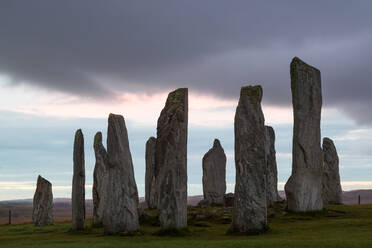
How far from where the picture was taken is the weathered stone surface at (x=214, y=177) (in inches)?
1470

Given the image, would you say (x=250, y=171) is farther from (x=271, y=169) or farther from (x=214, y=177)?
(x=214, y=177)

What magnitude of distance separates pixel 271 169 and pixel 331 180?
13.6 feet

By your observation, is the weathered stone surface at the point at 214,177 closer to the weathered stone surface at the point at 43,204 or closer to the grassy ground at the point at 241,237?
the grassy ground at the point at 241,237

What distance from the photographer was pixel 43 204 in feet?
113

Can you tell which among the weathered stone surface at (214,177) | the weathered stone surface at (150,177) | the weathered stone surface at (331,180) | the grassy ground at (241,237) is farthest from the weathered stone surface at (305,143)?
the weathered stone surface at (150,177)

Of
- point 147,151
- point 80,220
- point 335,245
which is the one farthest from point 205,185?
point 335,245

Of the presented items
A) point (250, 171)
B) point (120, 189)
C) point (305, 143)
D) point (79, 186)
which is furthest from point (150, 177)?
point (250, 171)

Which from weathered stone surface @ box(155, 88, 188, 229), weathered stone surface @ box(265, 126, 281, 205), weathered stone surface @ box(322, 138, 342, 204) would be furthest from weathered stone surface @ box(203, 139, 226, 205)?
weathered stone surface @ box(155, 88, 188, 229)

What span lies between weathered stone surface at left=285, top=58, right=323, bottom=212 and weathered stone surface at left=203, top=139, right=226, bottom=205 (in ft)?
32.6

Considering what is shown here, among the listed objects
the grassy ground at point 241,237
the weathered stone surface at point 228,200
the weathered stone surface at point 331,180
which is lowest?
the grassy ground at point 241,237

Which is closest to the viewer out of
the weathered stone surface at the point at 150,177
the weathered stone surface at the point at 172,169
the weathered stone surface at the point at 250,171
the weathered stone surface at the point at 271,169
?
the weathered stone surface at the point at 250,171

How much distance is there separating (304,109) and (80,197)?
39.5 feet

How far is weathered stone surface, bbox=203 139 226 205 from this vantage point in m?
37.3

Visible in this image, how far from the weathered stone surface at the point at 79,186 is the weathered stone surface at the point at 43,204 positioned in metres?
9.13
